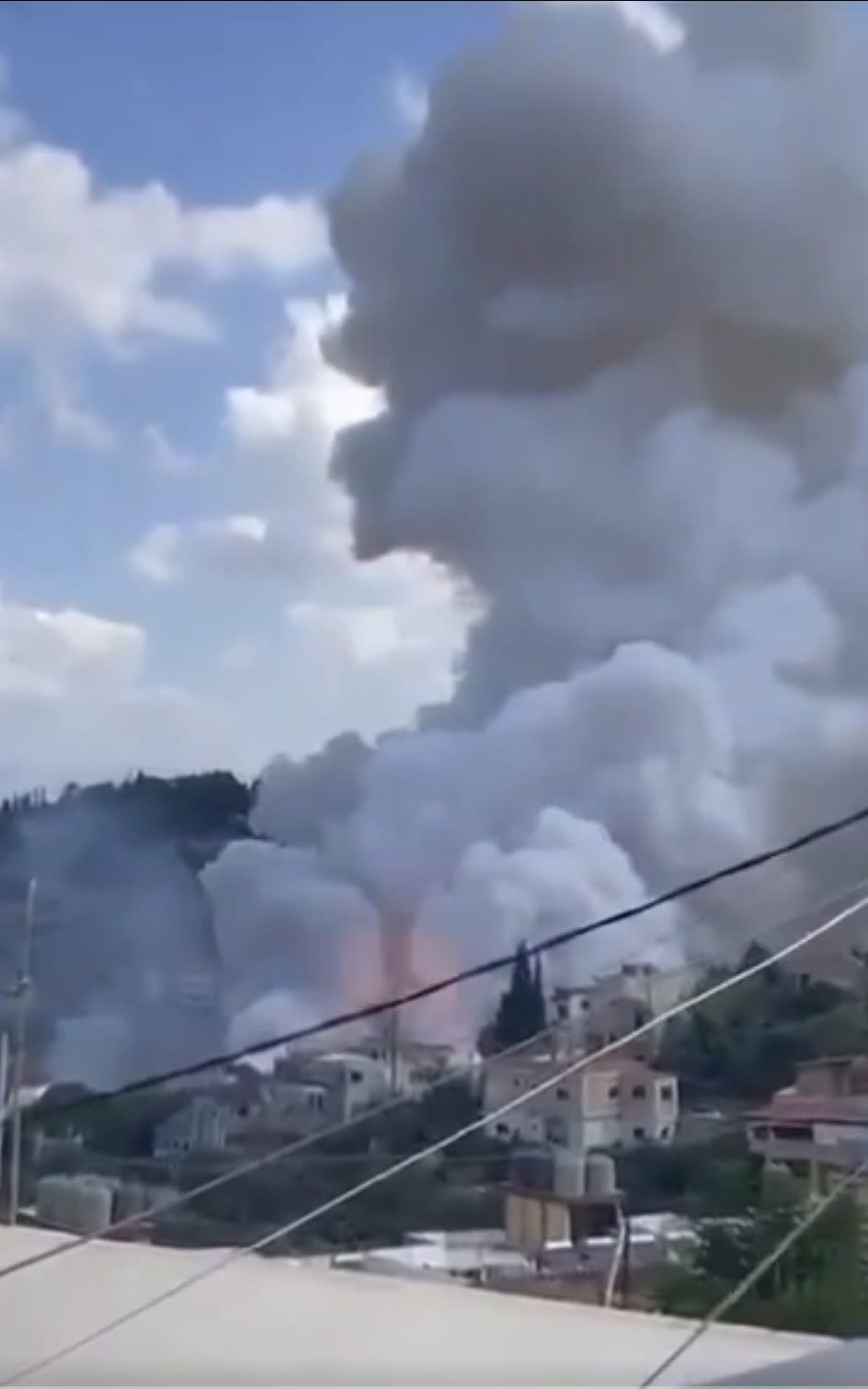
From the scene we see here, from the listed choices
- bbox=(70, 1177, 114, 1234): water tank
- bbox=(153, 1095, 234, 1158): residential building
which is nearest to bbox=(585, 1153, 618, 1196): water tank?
bbox=(153, 1095, 234, 1158): residential building

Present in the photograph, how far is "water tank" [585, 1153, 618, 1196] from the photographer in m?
1.83

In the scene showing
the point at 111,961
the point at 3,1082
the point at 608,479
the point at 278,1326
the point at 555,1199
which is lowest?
the point at 278,1326

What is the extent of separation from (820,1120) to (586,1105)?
0.27 m

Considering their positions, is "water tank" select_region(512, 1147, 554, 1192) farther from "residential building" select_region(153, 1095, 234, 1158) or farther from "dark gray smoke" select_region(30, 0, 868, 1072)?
"residential building" select_region(153, 1095, 234, 1158)

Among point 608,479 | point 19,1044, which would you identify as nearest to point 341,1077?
point 19,1044

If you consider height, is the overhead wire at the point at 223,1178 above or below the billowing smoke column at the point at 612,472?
below

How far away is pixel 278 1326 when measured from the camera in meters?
1.80

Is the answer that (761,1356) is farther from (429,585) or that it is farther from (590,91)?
(590,91)

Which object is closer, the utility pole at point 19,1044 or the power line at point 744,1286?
the utility pole at point 19,1044

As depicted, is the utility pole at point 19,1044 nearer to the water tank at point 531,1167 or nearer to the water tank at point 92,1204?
the water tank at point 92,1204

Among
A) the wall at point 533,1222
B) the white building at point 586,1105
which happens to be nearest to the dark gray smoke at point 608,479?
the white building at point 586,1105

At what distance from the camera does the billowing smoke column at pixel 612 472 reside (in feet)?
6.07

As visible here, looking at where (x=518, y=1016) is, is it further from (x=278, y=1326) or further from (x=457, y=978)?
(x=278, y=1326)

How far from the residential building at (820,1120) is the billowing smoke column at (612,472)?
0.18 metres
